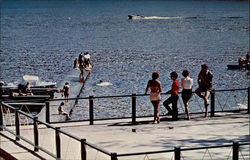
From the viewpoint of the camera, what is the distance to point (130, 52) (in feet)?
295

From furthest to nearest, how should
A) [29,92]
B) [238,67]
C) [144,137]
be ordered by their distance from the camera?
[238,67] → [29,92] → [144,137]

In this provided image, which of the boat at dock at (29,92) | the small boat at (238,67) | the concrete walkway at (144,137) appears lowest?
the small boat at (238,67)

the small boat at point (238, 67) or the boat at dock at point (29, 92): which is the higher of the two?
the boat at dock at point (29, 92)

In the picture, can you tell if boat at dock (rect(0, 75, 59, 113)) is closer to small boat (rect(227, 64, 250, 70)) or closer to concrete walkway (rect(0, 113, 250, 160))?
concrete walkway (rect(0, 113, 250, 160))

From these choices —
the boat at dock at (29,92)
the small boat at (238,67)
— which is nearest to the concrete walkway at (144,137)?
the boat at dock at (29,92)

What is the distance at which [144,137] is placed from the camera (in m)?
14.7

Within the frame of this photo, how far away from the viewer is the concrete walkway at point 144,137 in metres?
13.0

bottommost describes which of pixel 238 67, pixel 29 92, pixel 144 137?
pixel 238 67

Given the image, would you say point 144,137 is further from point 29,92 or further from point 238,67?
point 238,67

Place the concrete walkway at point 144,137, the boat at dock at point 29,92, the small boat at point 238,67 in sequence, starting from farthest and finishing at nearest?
the small boat at point 238,67 → the boat at dock at point 29,92 → the concrete walkway at point 144,137

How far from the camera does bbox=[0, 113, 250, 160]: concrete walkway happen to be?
1295 cm

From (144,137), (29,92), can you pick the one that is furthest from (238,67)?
(144,137)

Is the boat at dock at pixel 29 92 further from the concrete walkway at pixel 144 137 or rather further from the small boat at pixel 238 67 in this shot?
the small boat at pixel 238 67

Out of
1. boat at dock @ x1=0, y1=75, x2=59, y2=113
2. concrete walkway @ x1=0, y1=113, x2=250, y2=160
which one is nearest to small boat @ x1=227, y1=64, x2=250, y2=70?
boat at dock @ x1=0, y1=75, x2=59, y2=113
